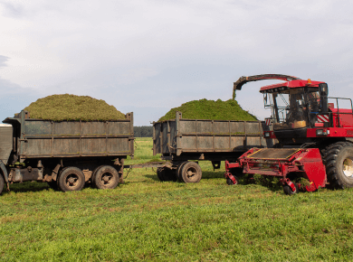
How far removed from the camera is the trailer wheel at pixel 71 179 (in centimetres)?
1161

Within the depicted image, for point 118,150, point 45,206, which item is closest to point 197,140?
point 118,150

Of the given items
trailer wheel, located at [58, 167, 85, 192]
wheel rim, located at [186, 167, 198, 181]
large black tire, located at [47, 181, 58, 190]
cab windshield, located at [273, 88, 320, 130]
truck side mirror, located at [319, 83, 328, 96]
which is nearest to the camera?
truck side mirror, located at [319, 83, 328, 96]

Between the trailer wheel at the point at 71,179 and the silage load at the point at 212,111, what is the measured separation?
512cm

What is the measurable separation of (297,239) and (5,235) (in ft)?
17.1

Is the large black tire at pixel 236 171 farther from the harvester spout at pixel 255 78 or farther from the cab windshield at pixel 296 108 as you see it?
the harvester spout at pixel 255 78

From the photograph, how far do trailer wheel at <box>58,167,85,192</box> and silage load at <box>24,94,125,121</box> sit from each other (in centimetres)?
193

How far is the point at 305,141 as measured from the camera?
1131cm

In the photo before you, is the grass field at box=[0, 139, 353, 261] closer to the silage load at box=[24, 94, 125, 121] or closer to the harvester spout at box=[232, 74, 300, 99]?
the silage load at box=[24, 94, 125, 121]

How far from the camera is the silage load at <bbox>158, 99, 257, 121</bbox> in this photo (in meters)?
15.1

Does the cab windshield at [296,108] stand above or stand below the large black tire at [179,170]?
above

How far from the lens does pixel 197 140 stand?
1386cm

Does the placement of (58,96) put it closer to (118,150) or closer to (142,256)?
(118,150)

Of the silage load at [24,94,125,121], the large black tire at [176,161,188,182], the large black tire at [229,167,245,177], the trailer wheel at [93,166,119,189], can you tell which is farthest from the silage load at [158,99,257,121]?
the trailer wheel at [93,166,119,189]

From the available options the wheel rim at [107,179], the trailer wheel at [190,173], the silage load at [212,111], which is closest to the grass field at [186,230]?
the wheel rim at [107,179]
